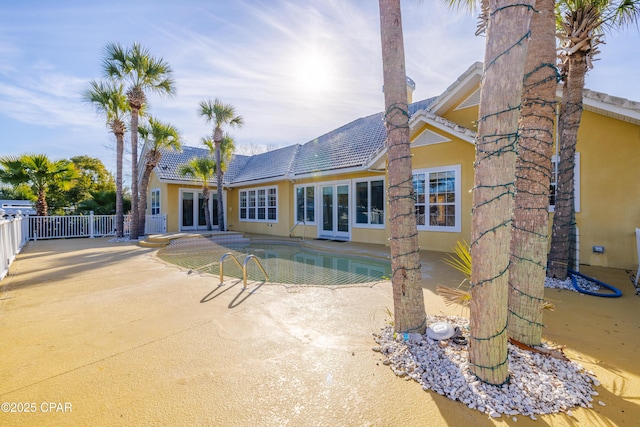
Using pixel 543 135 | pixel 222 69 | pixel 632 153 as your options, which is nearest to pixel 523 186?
pixel 543 135

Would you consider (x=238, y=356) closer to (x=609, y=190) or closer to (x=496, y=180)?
(x=496, y=180)

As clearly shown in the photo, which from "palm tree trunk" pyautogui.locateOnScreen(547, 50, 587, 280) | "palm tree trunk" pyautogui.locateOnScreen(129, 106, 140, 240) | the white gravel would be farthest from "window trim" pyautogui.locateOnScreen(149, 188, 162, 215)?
"palm tree trunk" pyautogui.locateOnScreen(547, 50, 587, 280)

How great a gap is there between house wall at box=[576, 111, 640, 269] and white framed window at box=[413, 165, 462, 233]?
9.96 ft

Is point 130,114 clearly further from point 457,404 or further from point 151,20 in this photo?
point 457,404

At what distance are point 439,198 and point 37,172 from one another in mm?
17277

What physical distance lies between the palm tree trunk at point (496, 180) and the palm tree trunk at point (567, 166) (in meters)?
4.73

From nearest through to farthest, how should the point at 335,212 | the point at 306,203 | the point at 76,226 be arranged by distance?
the point at 335,212 → the point at 306,203 → the point at 76,226

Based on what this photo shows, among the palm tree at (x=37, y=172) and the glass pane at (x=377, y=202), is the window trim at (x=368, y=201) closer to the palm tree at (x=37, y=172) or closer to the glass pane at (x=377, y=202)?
the glass pane at (x=377, y=202)

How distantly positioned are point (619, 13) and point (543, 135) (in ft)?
20.4

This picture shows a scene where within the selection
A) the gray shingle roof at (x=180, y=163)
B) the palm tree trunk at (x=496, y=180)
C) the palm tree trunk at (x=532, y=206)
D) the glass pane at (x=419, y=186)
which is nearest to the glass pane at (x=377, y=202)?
the glass pane at (x=419, y=186)

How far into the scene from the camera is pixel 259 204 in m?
17.7

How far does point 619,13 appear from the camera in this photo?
20.8 ft

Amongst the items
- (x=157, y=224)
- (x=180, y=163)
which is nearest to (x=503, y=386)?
(x=157, y=224)

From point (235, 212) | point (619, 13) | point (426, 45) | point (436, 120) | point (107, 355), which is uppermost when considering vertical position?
point (619, 13)
